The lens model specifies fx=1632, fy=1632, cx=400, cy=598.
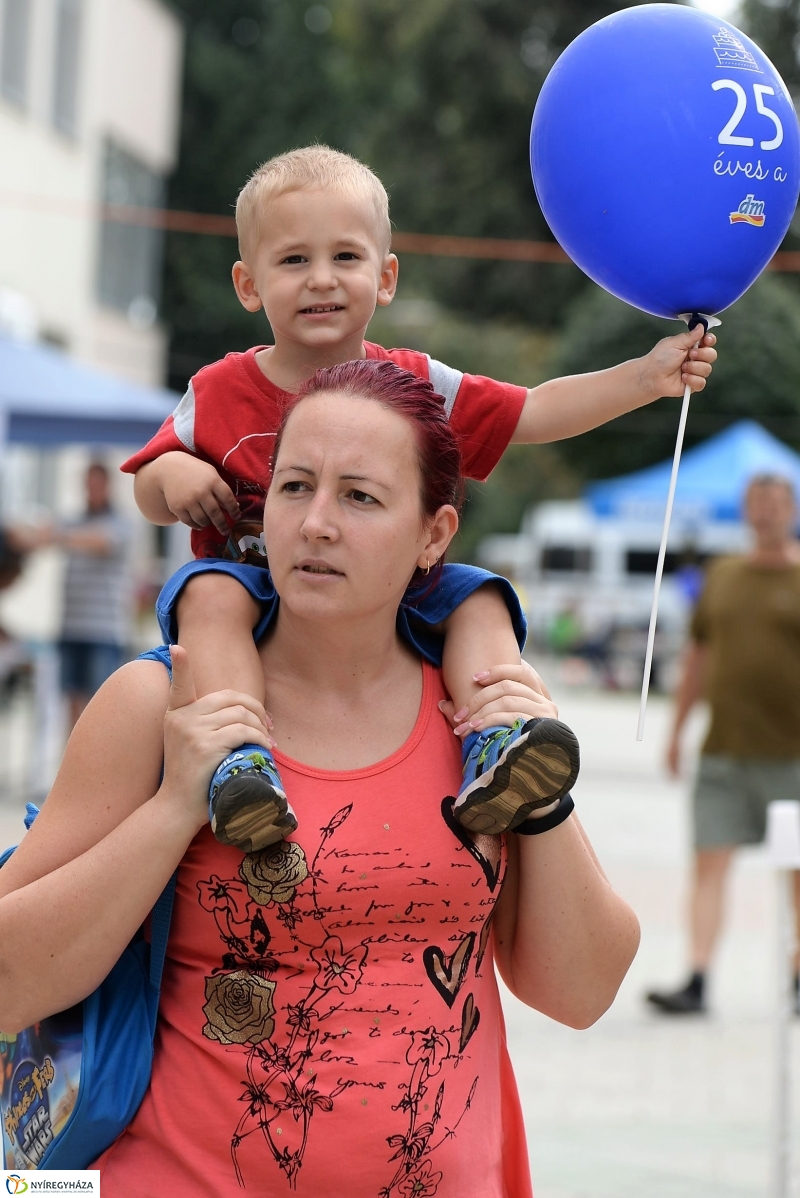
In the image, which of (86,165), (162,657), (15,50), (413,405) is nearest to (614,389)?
(413,405)

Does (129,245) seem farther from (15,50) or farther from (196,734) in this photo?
A: (196,734)

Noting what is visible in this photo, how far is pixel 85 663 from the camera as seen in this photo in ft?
34.7

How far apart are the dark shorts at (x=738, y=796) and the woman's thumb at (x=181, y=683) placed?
5.14 metres

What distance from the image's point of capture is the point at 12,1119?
2.23 metres

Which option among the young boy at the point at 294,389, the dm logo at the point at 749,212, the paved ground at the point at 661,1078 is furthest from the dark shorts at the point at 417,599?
the paved ground at the point at 661,1078

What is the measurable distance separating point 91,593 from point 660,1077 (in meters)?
5.71

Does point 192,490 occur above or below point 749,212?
below

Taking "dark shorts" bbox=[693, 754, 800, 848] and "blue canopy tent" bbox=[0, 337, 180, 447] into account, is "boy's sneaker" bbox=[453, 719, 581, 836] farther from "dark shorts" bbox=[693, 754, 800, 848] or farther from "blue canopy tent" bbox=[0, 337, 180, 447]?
"blue canopy tent" bbox=[0, 337, 180, 447]

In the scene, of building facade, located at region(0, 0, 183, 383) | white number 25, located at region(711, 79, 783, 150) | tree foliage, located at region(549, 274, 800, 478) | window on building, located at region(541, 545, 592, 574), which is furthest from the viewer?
window on building, located at region(541, 545, 592, 574)

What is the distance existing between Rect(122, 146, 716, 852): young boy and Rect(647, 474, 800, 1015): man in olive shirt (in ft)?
14.9

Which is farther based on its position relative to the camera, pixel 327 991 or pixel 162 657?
pixel 162 657

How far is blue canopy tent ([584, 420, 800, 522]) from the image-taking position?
20.8 meters

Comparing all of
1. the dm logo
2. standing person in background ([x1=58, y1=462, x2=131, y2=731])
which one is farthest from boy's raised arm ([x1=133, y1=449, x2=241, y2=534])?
standing person in background ([x1=58, y1=462, x2=131, y2=731])

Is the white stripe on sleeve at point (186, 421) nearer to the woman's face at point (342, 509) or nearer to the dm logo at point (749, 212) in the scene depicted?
the woman's face at point (342, 509)
